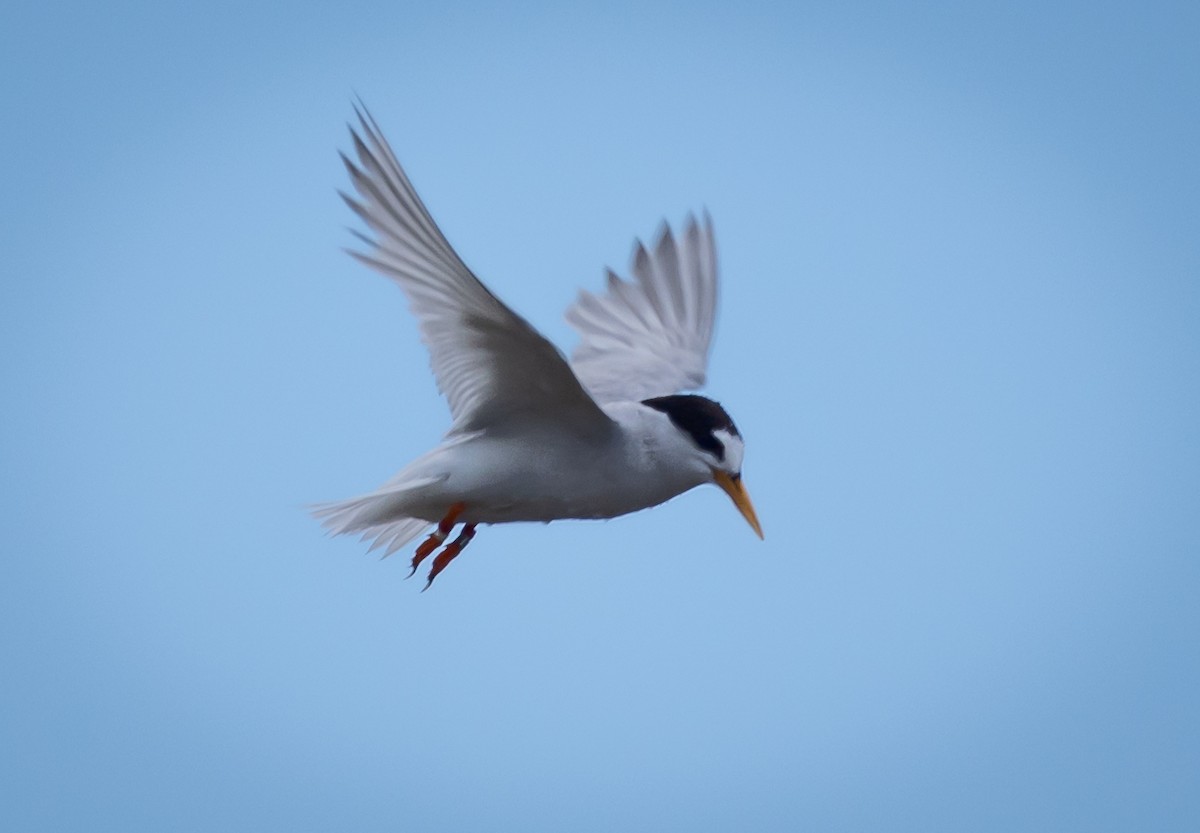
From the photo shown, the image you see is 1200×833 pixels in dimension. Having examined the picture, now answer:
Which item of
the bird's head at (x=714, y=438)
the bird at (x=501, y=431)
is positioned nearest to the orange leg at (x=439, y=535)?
the bird at (x=501, y=431)

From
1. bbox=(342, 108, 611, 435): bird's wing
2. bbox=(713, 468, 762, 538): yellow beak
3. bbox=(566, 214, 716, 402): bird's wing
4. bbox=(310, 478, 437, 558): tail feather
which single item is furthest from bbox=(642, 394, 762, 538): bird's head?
bbox=(566, 214, 716, 402): bird's wing

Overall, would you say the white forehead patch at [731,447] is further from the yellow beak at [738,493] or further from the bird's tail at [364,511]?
the bird's tail at [364,511]

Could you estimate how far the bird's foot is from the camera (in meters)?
5.58

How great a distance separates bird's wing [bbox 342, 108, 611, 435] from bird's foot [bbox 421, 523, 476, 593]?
41cm

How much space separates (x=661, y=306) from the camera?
7.38m

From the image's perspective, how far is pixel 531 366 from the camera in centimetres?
507

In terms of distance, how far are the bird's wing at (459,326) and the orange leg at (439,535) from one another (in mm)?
285

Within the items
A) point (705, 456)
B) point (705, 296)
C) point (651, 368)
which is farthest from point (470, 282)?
point (705, 296)

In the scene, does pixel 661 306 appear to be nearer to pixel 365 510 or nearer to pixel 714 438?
pixel 714 438

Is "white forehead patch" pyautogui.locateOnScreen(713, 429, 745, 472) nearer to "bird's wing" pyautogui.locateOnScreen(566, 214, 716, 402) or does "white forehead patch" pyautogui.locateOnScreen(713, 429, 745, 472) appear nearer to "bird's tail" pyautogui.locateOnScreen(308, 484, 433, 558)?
"bird's tail" pyautogui.locateOnScreen(308, 484, 433, 558)

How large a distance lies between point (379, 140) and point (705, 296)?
3.02 metres

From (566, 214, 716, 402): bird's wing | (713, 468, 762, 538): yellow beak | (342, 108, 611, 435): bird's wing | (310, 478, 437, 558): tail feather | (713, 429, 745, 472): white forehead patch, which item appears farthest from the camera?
(566, 214, 716, 402): bird's wing

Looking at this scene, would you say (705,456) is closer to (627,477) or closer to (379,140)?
(627,477)

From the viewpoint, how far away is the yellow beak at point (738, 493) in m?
5.59
